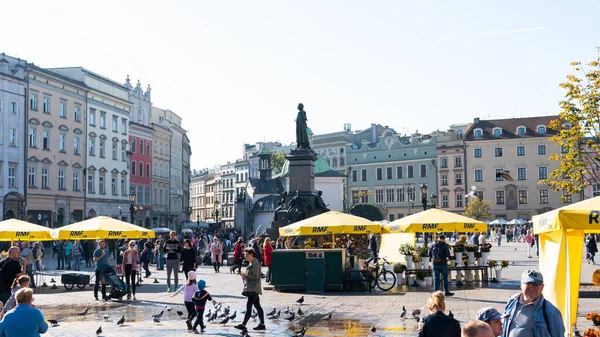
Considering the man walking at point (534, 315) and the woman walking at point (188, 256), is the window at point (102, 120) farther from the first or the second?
the man walking at point (534, 315)

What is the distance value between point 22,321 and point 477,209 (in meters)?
86.4

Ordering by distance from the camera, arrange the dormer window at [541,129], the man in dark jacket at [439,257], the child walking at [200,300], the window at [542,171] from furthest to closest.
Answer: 1. the dormer window at [541,129]
2. the window at [542,171]
3. the man in dark jacket at [439,257]
4. the child walking at [200,300]

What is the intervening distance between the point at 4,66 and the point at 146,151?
2766cm

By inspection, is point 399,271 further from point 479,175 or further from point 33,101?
point 479,175

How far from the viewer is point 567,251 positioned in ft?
36.0

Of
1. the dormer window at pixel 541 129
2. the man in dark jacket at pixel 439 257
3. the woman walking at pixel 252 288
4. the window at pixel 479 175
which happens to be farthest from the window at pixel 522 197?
the woman walking at pixel 252 288

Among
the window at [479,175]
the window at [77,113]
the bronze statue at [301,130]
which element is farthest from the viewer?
the window at [479,175]

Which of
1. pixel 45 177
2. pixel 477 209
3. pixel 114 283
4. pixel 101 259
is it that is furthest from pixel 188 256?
pixel 477 209

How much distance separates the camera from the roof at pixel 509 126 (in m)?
96.8

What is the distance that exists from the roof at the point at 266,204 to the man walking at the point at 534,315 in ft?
226

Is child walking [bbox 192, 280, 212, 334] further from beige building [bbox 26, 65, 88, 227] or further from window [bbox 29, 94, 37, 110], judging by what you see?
window [bbox 29, 94, 37, 110]

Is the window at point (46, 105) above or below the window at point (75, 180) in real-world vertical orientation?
above

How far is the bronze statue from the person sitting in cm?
2885

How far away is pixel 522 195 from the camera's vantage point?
3802 inches
